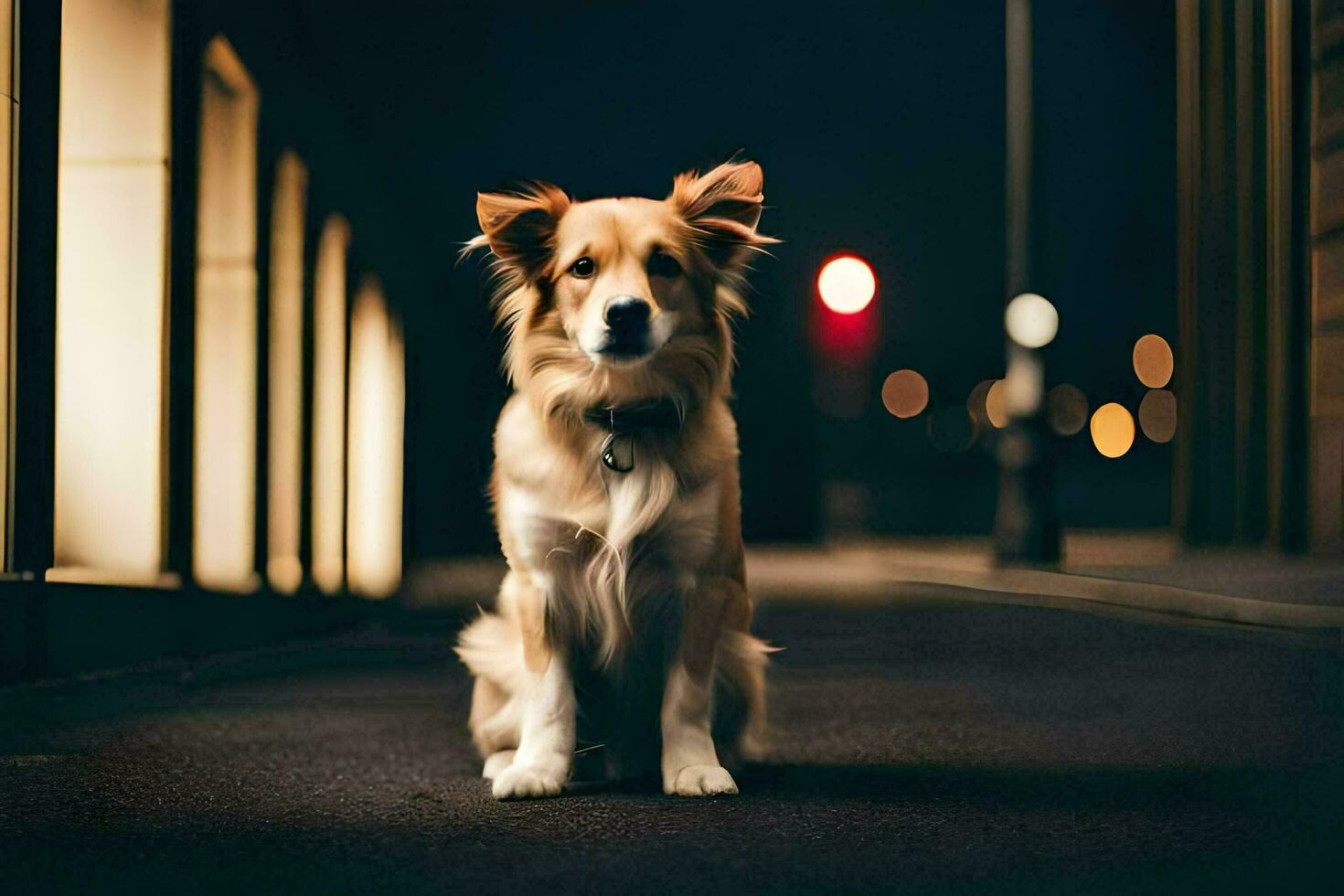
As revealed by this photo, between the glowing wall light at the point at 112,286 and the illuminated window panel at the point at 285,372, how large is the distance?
2.20m

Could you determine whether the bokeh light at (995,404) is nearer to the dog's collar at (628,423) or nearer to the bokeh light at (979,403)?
the bokeh light at (979,403)

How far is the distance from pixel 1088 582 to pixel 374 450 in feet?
21.4

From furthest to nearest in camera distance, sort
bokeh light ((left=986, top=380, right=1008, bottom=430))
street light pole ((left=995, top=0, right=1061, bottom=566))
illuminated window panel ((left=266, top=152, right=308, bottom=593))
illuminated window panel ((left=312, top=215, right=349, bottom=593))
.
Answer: bokeh light ((left=986, top=380, right=1008, bottom=430))
street light pole ((left=995, top=0, right=1061, bottom=566))
illuminated window panel ((left=312, top=215, right=349, bottom=593))
illuminated window panel ((left=266, top=152, right=308, bottom=593))

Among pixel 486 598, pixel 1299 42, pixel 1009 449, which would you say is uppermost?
pixel 1299 42

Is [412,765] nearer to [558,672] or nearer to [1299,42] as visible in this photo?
[558,672]

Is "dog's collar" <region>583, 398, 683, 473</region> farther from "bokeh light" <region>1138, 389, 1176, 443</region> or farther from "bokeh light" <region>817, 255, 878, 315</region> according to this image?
"bokeh light" <region>1138, 389, 1176, 443</region>

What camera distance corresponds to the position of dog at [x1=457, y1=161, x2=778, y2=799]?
4633mm

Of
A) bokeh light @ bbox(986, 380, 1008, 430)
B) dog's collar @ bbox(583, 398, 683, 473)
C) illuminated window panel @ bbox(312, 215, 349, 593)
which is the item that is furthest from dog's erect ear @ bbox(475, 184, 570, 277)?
bokeh light @ bbox(986, 380, 1008, 430)

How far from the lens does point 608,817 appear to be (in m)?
4.34

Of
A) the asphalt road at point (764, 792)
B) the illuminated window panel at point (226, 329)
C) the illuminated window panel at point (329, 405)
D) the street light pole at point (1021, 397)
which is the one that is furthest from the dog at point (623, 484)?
the street light pole at point (1021, 397)

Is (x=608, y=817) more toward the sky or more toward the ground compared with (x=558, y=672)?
more toward the ground

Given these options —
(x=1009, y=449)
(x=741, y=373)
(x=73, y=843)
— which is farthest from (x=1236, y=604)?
(x=741, y=373)

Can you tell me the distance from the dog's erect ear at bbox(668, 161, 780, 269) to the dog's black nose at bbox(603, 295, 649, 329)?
14.9 inches

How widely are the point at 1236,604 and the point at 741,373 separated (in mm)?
17201
